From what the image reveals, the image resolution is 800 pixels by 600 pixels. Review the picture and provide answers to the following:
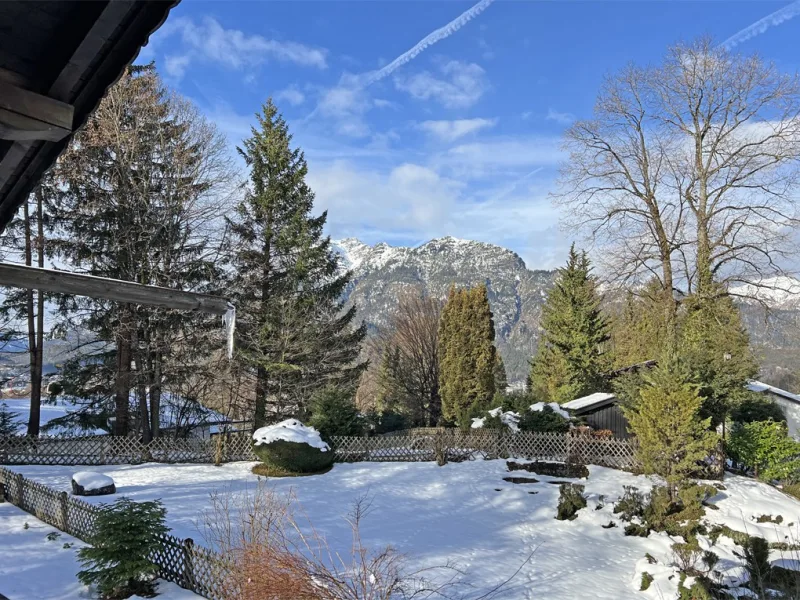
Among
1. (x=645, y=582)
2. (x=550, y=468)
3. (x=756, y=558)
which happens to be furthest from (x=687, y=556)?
(x=550, y=468)

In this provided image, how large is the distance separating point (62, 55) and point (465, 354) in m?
31.6

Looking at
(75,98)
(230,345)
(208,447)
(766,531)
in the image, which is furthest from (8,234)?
(766,531)

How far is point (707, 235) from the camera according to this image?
1872 cm

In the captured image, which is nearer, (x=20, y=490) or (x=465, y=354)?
(x=20, y=490)

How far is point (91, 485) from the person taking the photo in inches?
482

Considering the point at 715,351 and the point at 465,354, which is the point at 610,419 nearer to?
the point at 715,351

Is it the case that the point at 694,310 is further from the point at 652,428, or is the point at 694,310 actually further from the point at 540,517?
the point at 540,517

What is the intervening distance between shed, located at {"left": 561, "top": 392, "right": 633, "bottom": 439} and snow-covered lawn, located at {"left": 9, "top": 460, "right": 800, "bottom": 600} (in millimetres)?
3911

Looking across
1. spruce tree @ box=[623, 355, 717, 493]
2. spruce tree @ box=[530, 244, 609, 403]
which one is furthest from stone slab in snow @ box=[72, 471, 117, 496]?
spruce tree @ box=[530, 244, 609, 403]

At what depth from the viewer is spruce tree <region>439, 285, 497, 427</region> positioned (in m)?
32.2

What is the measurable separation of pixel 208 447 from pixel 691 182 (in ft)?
64.4

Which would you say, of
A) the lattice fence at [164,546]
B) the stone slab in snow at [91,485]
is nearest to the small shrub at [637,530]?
the lattice fence at [164,546]

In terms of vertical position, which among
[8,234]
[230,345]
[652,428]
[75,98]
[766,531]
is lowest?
[766,531]

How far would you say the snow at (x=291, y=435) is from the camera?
49.9 feet
